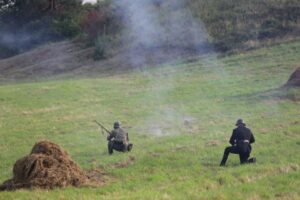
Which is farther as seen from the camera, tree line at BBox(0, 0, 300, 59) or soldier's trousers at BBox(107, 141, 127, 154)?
tree line at BBox(0, 0, 300, 59)

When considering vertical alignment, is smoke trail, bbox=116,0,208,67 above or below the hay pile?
above

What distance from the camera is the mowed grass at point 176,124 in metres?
15.0

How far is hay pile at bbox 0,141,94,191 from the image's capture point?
1523 cm

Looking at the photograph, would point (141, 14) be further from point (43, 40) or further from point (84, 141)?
point (84, 141)

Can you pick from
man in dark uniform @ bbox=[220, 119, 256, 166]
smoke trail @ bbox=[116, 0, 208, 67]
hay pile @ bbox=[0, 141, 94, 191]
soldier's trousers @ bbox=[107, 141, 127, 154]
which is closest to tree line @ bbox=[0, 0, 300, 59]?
smoke trail @ bbox=[116, 0, 208, 67]

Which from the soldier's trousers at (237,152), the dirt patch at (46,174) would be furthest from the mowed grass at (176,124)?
the dirt patch at (46,174)

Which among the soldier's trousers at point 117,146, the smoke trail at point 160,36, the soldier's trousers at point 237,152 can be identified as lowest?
the soldier's trousers at point 237,152

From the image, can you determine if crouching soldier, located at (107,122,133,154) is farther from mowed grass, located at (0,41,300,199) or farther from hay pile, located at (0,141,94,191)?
hay pile, located at (0,141,94,191)

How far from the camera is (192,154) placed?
19.6 meters

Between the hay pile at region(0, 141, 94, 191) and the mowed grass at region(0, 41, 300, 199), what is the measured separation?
1.63ft

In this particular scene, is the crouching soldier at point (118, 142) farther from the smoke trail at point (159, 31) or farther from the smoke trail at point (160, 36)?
the smoke trail at point (159, 31)

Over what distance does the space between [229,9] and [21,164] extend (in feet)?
171

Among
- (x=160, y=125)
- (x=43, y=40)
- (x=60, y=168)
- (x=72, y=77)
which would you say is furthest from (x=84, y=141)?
(x=43, y=40)

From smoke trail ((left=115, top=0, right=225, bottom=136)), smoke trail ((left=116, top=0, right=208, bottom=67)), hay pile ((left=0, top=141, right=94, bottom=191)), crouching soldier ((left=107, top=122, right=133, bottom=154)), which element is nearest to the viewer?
hay pile ((left=0, top=141, right=94, bottom=191))
